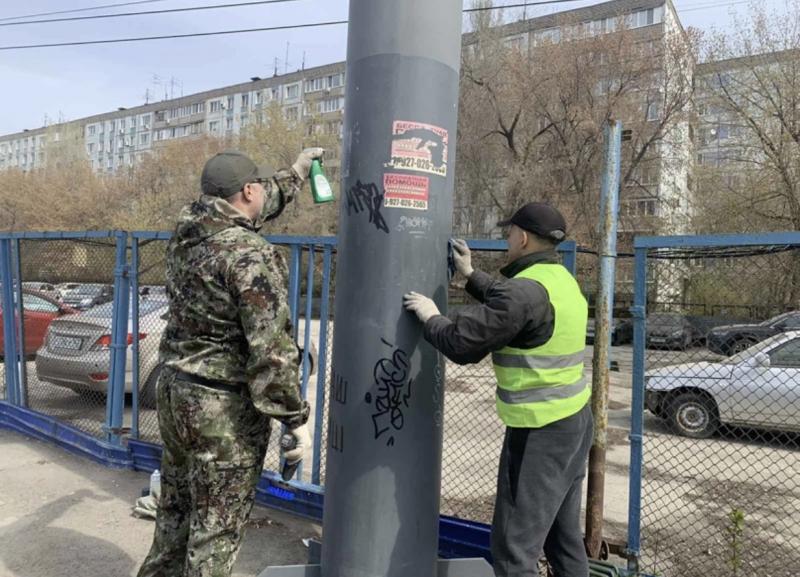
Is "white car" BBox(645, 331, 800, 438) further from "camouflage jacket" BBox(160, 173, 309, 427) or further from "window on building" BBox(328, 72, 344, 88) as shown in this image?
"window on building" BBox(328, 72, 344, 88)

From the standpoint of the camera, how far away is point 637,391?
3359mm

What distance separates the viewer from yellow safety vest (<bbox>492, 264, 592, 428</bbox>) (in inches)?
101

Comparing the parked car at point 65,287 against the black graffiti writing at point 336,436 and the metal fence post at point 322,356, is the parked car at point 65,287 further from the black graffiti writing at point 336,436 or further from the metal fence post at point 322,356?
the black graffiti writing at point 336,436

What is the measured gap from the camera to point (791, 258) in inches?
161

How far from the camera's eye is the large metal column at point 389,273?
255 cm

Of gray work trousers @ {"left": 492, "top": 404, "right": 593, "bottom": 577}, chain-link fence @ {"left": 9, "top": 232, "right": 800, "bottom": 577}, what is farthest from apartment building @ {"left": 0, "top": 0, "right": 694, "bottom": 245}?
gray work trousers @ {"left": 492, "top": 404, "right": 593, "bottom": 577}

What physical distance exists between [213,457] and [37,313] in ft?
23.3

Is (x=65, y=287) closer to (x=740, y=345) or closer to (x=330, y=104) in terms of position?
(x=740, y=345)

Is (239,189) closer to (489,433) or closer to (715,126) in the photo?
(489,433)

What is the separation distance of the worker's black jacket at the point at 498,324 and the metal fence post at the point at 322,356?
67.4 inches

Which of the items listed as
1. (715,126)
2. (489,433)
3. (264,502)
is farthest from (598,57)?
(264,502)

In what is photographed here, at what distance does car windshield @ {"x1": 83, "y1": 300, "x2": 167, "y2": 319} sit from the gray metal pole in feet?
13.7

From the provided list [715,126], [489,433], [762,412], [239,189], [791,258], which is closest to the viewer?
[239,189]

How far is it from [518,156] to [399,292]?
892 inches
